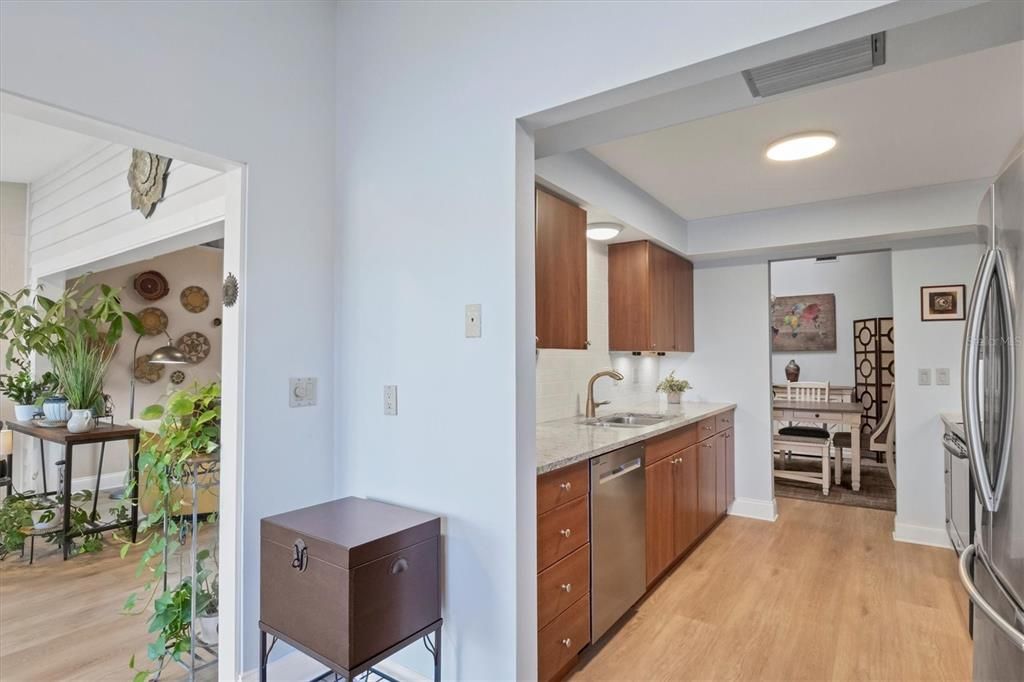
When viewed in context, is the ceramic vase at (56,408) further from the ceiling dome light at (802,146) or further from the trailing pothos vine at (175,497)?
the ceiling dome light at (802,146)

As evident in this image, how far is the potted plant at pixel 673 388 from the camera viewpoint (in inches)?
178

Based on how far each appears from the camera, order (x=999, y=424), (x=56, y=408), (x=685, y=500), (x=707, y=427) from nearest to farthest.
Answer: (x=999, y=424) < (x=685, y=500) < (x=707, y=427) < (x=56, y=408)

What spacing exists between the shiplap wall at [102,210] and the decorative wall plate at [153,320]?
1018mm

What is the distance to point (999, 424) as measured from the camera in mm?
1271

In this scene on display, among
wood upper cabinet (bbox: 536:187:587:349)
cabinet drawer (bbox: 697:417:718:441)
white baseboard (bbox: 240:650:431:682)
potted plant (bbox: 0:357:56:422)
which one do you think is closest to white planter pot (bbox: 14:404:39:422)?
potted plant (bbox: 0:357:56:422)

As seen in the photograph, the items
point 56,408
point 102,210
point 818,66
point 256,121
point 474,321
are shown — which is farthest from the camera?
point 56,408

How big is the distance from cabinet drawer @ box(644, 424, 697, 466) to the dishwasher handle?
0.12 meters

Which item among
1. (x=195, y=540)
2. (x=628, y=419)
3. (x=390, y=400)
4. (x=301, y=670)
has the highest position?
(x=390, y=400)

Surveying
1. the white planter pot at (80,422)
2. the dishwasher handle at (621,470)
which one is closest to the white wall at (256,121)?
the dishwasher handle at (621,470)

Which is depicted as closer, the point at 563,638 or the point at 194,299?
the point at 563,638

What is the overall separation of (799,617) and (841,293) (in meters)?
5.62

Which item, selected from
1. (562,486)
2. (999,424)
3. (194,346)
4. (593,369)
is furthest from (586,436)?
(194,346)

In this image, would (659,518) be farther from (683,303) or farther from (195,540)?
(195,540)

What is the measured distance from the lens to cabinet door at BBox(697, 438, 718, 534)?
364 centimetres
